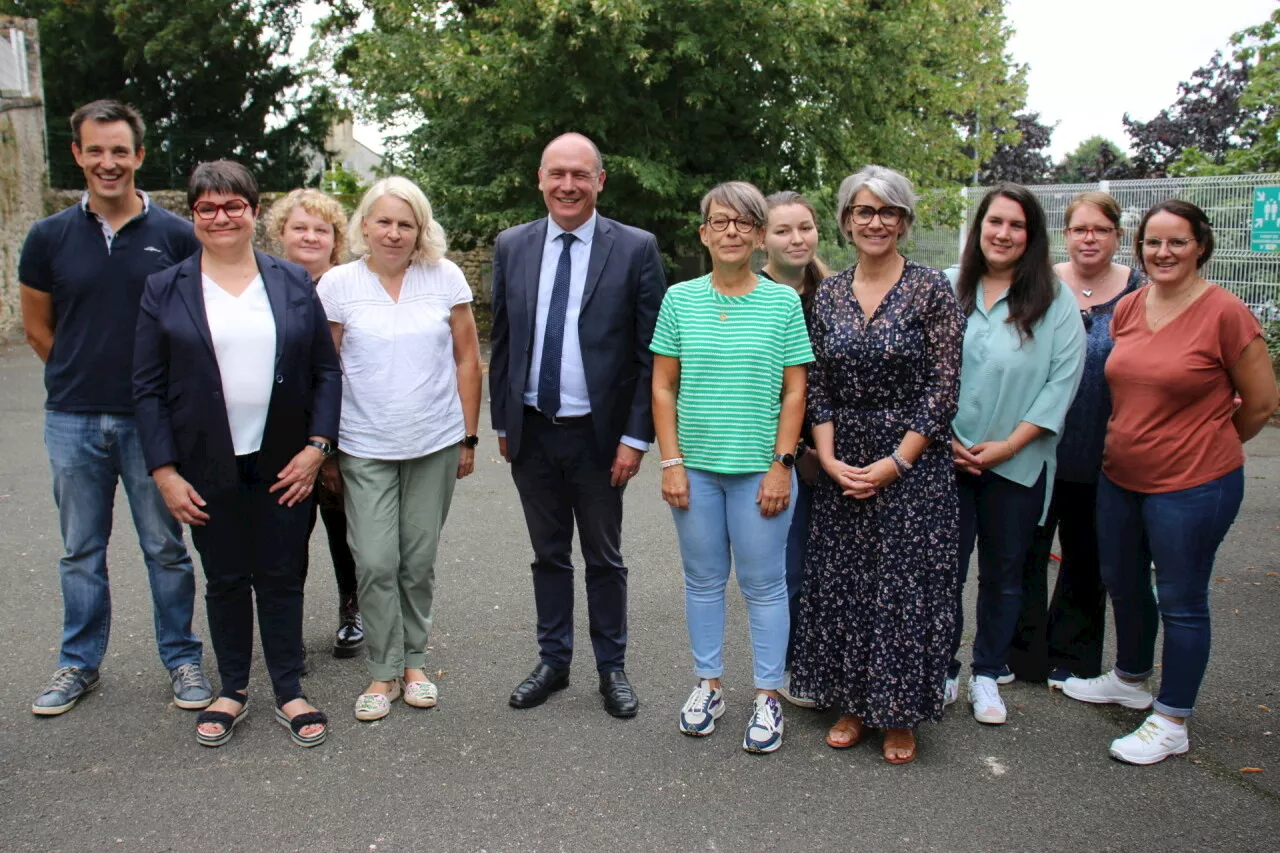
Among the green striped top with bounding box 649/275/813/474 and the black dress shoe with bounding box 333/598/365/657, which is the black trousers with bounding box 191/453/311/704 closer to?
the black dress shoe with bounding box 333/598/365/657

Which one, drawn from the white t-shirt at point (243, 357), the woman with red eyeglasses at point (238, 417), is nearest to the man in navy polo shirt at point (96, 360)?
the woman with red eyeglasses at point (238, 417)

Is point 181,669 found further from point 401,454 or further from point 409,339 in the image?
point 409,339

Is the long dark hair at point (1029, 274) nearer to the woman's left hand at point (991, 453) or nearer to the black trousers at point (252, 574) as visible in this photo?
the woman's left hand at point (991, 453)

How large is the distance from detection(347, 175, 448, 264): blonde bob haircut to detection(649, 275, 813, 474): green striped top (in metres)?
1.03

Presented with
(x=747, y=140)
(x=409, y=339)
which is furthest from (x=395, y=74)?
(x=409, y=339)

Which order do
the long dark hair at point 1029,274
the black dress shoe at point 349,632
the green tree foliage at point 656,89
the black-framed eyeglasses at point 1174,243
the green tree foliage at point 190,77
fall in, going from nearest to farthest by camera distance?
the black-framed eyeglasses at point 1174,243, the long dark hair at point 1029,274, the black dress shoe at point 349,632, the green tree foliage at point 656,89, the green tree foliage at point 190,77

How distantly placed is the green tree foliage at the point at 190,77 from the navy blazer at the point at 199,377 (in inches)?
768

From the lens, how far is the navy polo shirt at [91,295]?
12.7 ft

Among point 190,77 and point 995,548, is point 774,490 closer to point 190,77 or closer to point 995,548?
Answer: point 995,548

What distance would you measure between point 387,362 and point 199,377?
0.66m

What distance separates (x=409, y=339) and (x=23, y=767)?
193 cm

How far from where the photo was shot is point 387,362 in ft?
12.8

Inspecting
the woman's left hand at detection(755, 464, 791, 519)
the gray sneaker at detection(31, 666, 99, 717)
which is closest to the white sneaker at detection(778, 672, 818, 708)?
the woman's left hand at detection(755, 464, 791, 519)

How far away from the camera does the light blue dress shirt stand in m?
3.88
